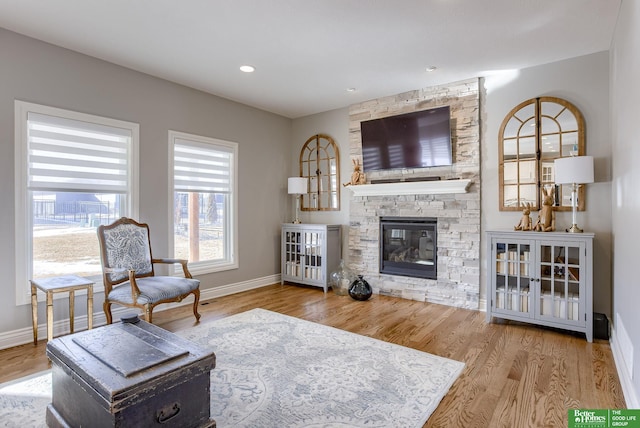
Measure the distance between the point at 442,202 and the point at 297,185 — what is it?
7.02 ft

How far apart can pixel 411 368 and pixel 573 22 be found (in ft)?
10.1

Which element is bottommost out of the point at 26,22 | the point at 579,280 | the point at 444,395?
the point at 444,395

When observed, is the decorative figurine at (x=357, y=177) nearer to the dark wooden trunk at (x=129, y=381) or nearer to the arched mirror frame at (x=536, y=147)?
the arched mirror frame at (x=536, y=147)

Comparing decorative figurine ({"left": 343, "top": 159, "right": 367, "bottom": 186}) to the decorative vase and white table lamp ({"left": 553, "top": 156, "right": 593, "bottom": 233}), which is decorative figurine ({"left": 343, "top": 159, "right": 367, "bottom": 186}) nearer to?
the decorative vase

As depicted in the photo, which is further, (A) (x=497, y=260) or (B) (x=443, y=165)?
(B) (x=443, y=165)

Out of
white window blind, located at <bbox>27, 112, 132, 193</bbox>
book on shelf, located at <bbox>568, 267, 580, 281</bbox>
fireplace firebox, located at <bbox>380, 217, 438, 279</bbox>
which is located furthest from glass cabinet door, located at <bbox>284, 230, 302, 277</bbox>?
book on shelf, located at <bbox>568, 267, 580, 281</bbox>

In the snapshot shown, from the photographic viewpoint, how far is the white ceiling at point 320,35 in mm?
2672

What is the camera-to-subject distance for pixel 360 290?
14.8 feet

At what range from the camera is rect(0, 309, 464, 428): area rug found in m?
Result: 1.97

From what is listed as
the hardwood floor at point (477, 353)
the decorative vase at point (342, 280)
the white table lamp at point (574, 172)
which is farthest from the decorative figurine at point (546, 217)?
the decorative vase at point (342, 280)

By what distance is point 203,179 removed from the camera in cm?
463

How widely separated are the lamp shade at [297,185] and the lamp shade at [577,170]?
3.28 meters

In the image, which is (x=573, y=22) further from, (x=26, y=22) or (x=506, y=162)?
(x=26, y=22)

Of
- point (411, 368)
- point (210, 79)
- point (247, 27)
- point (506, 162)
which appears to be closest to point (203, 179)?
point (210, 79)
